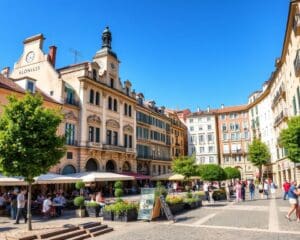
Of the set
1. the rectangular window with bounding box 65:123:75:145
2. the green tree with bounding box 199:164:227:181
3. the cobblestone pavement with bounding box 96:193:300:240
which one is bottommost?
the cobblestone pavement with bounding box 96:193:300:240

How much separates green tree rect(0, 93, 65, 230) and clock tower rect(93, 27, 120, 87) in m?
26.5

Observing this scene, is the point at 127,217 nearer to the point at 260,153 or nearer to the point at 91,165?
the point at 91,165

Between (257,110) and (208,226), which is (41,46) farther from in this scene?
(257,110)

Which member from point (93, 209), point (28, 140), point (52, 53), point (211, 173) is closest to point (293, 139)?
point (211, 173)

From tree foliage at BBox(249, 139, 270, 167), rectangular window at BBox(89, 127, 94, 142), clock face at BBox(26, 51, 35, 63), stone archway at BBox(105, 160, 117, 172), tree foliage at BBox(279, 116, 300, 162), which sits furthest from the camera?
tree foliage at BBox(249, 139, 270, 167)

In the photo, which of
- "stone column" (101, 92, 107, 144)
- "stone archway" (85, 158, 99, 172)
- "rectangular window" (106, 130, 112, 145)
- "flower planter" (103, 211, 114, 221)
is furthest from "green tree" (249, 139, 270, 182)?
"flower planter" (103, 211, 114, 221)

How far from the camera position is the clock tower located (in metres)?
40.3

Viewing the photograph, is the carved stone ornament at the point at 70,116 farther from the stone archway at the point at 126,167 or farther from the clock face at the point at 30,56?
the stone archway at the point at 126,167

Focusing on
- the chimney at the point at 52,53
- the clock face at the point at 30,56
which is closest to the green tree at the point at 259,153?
the chimney at the point at 52,53

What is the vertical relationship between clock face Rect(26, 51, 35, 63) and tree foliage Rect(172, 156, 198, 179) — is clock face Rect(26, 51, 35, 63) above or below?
above

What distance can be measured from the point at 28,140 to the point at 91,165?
2325 cm

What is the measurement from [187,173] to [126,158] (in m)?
11.5

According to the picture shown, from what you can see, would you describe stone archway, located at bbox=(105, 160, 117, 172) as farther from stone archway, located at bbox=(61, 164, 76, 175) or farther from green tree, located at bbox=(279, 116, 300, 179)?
green tree, located at bbox=(279, 116, 300, 179)

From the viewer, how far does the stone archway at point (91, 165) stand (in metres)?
35.0
